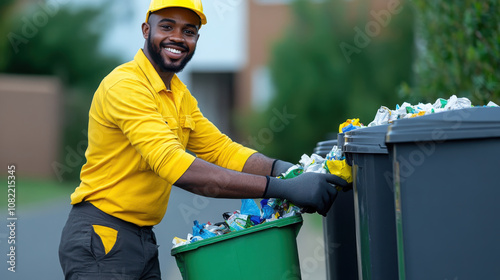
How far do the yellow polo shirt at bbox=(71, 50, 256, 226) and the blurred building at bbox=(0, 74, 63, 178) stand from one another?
16.3 metres

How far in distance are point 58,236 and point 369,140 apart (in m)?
7.47

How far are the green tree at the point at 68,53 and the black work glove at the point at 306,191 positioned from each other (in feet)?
57.1

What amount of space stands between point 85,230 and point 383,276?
54.1 inches

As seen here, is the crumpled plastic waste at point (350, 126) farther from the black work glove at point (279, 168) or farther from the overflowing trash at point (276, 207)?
the black work glove at point (279, 168)

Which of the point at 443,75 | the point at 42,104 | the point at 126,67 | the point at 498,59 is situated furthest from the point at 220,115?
the point at 126,67

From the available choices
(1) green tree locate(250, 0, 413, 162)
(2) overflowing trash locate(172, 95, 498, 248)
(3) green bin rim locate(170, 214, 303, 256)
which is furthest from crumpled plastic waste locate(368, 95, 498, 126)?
(1) green tree locate(250, 0, 413, 162)

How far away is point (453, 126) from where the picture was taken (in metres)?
2.69

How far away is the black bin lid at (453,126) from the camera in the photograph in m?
2.68

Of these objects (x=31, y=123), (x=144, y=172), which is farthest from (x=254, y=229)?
(x=31, y=123)

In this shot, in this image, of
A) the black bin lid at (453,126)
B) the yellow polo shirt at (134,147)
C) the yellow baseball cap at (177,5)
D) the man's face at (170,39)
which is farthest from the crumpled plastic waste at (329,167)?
the yellow baseball cap at (177,5)

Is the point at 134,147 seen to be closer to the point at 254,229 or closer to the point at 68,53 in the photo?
the point at 254,229

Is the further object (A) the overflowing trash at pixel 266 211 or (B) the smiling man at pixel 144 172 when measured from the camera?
(A) the overflowing trash at pixel 266 211

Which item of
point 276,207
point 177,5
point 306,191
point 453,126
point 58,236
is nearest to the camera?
point 453,126

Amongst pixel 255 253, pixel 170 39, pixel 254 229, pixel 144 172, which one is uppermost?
pixel 170 39
